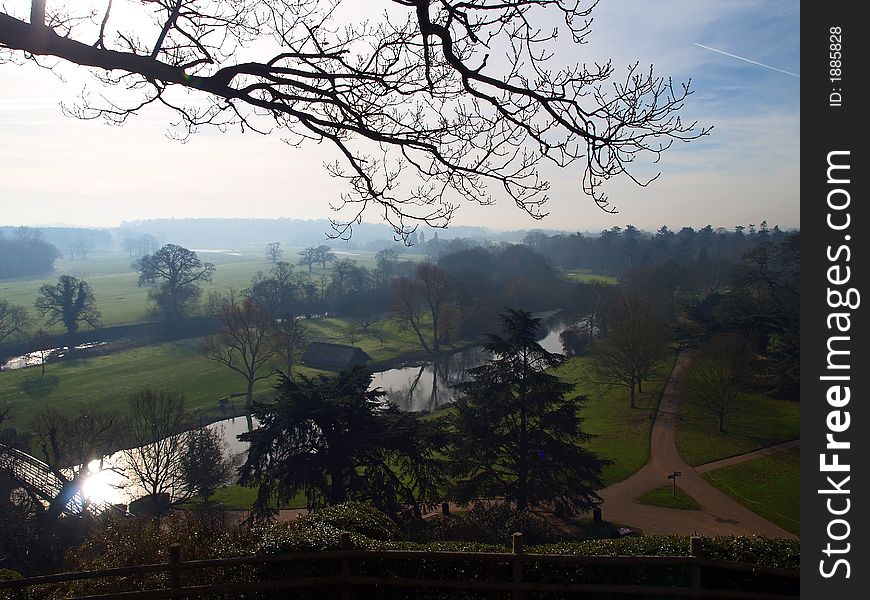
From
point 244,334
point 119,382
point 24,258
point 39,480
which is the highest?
point 24,258

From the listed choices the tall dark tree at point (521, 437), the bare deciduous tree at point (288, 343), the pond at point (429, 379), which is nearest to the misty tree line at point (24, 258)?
the bare deciduous tree at point (288, 343)

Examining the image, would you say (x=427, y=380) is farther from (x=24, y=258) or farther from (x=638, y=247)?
(x=24, y=258)

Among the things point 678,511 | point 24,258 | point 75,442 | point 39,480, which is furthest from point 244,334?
point 24,258

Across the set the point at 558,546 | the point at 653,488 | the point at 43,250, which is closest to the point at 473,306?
the point at 653,488

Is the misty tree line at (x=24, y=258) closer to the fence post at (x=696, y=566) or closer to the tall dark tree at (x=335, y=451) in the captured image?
the tall dark tree at (x=335, y=451)

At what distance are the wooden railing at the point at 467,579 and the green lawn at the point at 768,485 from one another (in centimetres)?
1474

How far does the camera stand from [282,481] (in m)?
14.6

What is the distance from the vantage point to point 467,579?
6.32 metres

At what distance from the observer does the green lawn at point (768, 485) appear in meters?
18.8

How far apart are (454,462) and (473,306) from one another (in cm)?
3884

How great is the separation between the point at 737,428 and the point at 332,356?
95.1ft

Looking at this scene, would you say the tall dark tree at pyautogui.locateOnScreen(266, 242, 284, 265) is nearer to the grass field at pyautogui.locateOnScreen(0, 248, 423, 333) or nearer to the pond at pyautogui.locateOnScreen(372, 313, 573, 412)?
the grass field at pyautogui.locateOnScreen(0, 248, 423, 333)

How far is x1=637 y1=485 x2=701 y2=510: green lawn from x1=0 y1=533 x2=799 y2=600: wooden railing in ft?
49.9

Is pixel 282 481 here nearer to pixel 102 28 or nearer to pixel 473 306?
pixel 102 28
